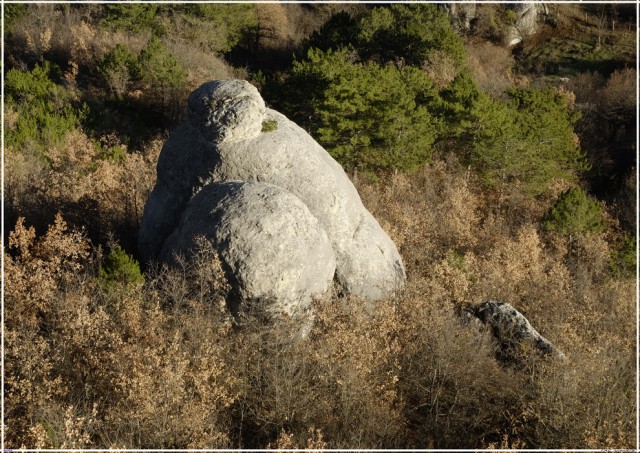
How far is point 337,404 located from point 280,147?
7838mm

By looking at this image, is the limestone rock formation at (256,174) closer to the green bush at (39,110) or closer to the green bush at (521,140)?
the green bush at (39,110)

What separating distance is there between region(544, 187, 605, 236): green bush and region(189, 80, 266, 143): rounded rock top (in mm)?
15719

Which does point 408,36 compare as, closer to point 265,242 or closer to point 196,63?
point 196,63

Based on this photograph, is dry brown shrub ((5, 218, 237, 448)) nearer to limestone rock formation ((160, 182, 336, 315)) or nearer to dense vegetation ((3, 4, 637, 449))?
dense vegetation ((3, 4, 637, 449))

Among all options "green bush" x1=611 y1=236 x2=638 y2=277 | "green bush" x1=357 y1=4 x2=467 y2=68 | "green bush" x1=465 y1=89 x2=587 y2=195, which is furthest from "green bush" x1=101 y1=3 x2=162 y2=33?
"green bush" x1=611 y1=236 x2=638 y2=277

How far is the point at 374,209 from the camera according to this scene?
2370 centimetres

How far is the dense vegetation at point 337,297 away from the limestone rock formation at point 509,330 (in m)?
0.77

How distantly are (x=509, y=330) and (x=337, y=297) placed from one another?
5.32 meters

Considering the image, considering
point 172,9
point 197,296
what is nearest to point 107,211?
point 197,296

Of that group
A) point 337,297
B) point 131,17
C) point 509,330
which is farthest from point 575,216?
point 131,17

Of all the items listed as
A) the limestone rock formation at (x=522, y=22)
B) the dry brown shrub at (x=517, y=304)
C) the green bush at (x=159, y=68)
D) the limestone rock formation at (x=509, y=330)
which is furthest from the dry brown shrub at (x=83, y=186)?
the limestone rock formation at (x=522, y=22)

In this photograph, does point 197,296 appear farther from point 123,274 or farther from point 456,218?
point 456,218

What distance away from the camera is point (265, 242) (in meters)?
13.0

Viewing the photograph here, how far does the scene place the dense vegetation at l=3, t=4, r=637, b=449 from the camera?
34.0ft
